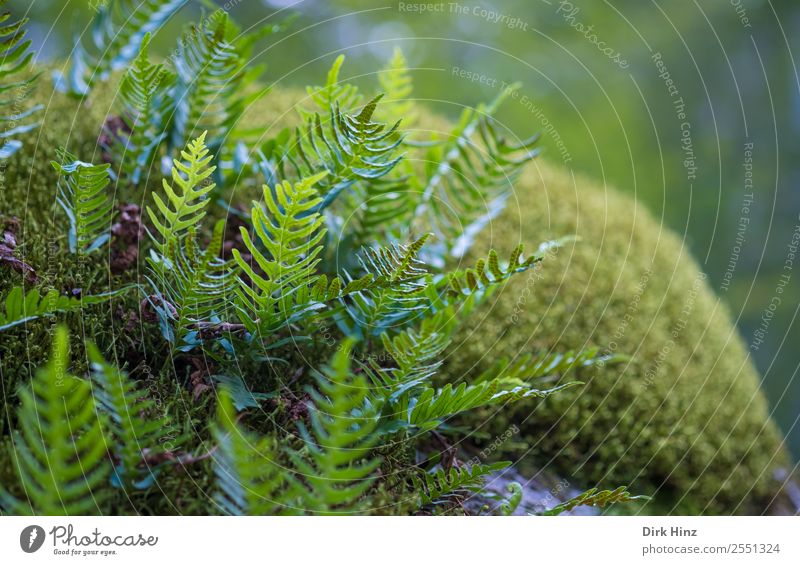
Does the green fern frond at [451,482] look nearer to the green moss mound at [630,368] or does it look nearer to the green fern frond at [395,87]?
the green moss mound at [630,368]

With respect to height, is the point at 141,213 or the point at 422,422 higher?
the point at 141,213

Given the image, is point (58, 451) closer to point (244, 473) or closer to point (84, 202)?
point (244, 473)

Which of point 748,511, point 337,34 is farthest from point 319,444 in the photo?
point 337,34

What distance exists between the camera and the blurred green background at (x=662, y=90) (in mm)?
4875

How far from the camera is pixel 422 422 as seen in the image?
1.07 meters

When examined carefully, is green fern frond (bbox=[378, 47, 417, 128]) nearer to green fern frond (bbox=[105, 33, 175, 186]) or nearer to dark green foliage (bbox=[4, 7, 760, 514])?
dark green foliage (bbox=[4, 7, 760, 514])

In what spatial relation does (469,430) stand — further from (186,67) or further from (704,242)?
(704,242)

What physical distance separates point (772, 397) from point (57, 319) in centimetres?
628

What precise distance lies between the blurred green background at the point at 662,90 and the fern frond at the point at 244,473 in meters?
4.09

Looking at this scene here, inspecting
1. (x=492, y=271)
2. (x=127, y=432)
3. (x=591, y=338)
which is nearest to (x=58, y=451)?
(x=127, y=432)

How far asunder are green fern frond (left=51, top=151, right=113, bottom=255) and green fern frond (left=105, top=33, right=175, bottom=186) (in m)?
0.13

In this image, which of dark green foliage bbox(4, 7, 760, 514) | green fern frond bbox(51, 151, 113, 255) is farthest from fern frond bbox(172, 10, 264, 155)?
green fern frond bbox(51, 151, 113, 255)

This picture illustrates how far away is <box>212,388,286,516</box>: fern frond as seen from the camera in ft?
2.60

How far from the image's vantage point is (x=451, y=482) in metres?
1.02
